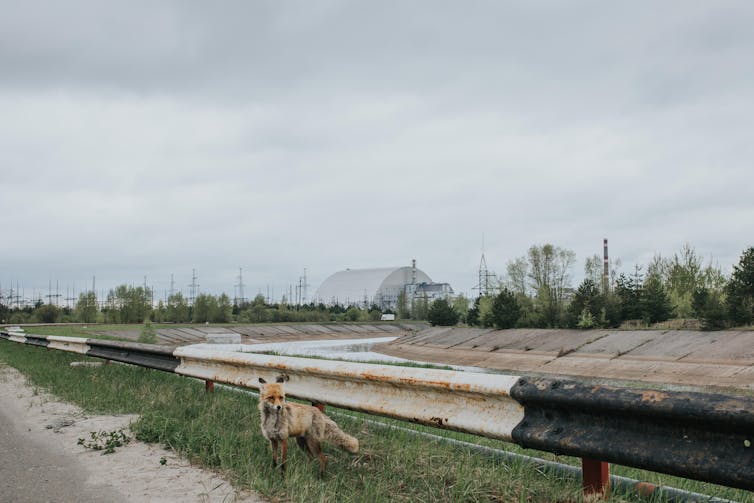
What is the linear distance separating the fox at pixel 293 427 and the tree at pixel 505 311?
4838 centimetres

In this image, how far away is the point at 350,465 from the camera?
478 cm

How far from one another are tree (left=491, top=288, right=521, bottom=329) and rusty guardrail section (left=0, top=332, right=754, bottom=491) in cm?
4795

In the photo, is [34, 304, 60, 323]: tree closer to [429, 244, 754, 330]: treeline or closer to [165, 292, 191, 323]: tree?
[165, 292, 191, 323]: tree

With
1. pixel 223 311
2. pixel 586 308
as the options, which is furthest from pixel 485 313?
pixel 223 311

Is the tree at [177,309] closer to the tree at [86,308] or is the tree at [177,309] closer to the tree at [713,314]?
the tree at [86,308]

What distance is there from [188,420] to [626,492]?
4508mm

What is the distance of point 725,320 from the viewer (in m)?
34.8

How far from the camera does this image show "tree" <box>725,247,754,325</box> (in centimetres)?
3406

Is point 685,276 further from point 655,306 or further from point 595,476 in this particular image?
point 595,476

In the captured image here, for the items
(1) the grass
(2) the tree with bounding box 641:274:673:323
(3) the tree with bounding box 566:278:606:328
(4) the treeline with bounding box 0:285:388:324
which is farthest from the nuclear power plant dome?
(1) the grass

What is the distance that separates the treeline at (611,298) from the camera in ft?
118

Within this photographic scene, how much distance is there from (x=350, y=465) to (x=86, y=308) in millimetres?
83047

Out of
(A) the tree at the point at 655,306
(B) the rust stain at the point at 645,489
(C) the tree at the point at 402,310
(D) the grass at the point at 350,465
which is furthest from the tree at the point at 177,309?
(B) the rust stain at the point at 645,489

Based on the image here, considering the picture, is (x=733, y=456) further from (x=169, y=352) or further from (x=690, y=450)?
(x=169, y=352)
